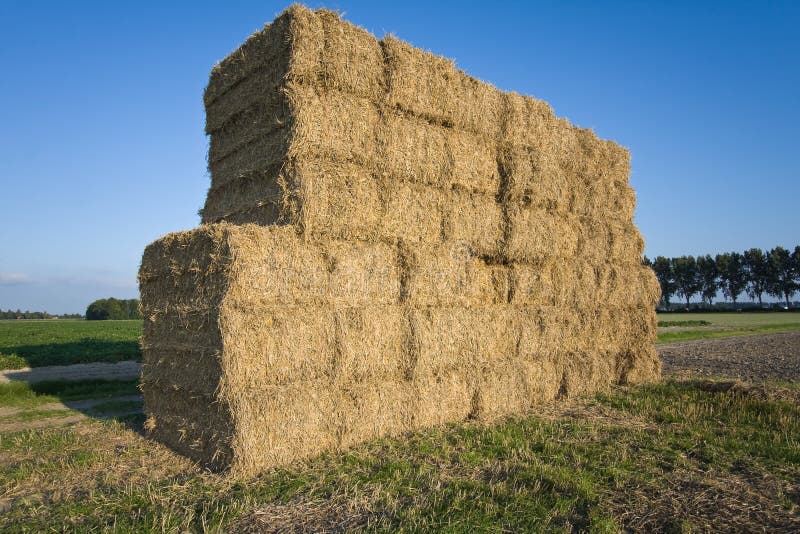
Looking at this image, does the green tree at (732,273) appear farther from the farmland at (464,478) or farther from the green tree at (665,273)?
the farmland at (464,478)

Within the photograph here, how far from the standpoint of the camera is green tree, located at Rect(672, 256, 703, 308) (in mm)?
97562

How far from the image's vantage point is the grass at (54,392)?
1017 cm

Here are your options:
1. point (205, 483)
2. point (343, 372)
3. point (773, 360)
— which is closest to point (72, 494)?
point (205, 483)

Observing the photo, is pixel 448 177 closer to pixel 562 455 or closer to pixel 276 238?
pixel 276 238

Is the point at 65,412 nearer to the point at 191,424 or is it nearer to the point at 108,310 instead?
the point at 191,424

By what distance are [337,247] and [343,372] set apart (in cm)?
154

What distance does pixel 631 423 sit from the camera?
771 centimetres

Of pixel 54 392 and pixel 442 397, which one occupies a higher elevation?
pixel 442 397

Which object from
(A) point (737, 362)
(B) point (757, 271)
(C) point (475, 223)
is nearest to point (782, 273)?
(B) point (757, 271)

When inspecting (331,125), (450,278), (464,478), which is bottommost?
(464,478)

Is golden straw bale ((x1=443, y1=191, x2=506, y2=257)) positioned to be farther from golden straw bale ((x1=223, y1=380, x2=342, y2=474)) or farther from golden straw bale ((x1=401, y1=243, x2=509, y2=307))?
golden straw bale ((x1=223, y1=380, x2=342, y2=474))

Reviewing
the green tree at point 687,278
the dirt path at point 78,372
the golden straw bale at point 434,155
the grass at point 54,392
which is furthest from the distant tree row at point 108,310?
the green tree at point 687,278

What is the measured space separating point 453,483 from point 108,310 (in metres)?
96.4

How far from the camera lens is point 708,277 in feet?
318
